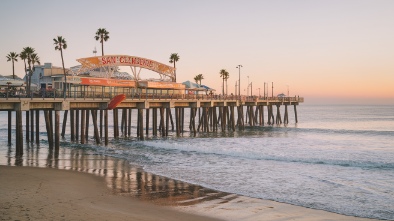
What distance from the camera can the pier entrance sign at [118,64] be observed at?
39.1 metres

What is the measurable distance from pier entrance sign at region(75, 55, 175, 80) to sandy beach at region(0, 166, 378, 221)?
74.0 ft

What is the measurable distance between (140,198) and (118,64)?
92.8ft

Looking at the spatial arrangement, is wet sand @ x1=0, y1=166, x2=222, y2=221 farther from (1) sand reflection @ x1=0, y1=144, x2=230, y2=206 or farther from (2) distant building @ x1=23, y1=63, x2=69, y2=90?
(2) distant building @ x1=23, y1=63, x2=69, y2=90

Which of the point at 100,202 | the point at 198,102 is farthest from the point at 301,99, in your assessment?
the point at 100,202

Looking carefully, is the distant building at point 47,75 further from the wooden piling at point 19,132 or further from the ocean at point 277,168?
the wooden piling at point 19,132

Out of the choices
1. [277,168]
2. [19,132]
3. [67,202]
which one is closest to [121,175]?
[67,202]

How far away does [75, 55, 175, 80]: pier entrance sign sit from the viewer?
39094mm

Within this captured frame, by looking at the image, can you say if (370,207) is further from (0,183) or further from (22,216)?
(0,183)

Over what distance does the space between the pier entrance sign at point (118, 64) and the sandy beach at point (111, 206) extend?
2255 cm

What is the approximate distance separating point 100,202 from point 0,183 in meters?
5.26

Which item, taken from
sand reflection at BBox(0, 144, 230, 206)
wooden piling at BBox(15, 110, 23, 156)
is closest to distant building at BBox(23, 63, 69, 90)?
sand reflection at BBox(0, 144, 230, 206)

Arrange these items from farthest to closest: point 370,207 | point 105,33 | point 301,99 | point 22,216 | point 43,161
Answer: point 301,99
point 105,33
point 43,161
point 370,207
point 22,216

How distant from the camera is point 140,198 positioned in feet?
51.1

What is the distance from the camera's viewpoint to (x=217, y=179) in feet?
67.8
